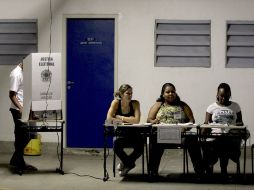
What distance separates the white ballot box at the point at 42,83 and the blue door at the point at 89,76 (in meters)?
2.21

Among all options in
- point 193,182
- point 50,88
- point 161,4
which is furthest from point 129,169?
point 161,4

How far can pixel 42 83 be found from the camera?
764 centimetres

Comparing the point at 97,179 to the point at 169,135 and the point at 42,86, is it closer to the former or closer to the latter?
the point at 169,135

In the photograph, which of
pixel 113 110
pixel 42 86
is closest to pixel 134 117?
pixel 113 110

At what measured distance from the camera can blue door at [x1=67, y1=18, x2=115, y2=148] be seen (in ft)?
32.4

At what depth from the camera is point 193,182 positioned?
7324 mm

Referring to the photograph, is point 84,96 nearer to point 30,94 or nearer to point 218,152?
point 30,94

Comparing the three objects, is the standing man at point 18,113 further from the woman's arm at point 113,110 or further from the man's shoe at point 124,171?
the man's shoe at point 124,171

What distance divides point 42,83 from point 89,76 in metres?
2.35

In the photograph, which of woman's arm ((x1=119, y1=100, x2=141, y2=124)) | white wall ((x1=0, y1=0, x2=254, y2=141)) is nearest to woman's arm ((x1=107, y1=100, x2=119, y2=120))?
woman's arm ((x1=119, y1=100, x2=141, y2=124))

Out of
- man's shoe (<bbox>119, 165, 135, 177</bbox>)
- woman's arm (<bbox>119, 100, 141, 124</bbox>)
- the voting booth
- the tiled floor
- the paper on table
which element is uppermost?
the voting booth

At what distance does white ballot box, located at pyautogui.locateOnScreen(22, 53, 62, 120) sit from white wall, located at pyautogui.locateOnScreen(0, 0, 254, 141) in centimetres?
229

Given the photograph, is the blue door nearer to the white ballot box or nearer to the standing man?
the standing man

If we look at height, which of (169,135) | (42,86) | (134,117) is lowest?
(169,135)
